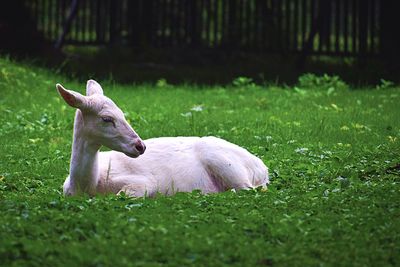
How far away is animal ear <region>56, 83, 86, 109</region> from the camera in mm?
7141

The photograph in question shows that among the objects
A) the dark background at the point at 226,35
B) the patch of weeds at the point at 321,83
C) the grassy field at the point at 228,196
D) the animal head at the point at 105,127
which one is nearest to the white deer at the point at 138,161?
the animal head at the point at 105,127

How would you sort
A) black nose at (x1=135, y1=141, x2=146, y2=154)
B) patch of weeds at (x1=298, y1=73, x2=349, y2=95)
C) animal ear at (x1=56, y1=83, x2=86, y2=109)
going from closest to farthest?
1. animal ear at (x1=56, y1=83, x2=86, y2=109)
2. black nose at (x1=135, y1=141, x2=146, y2=154)
3. patch of weeds at (x1=298, y1=73, x2=349, y2=95)

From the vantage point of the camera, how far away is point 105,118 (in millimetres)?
7438

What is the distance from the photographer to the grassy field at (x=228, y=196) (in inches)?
221

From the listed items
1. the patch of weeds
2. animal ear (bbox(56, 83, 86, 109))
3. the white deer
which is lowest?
the patch of weeds

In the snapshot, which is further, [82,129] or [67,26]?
[67,26]

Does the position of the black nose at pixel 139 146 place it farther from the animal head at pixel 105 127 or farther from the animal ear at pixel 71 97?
the animal ear at pixel 71 97

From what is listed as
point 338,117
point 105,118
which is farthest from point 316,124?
point 105,118

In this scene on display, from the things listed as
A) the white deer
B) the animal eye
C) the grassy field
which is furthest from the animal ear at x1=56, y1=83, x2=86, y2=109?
the grassy field

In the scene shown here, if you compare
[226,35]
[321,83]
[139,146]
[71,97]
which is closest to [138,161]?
[139,146]

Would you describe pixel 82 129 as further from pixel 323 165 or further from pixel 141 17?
pixel 141 17

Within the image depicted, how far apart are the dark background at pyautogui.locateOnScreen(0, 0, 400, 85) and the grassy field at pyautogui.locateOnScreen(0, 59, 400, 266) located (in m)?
3.69

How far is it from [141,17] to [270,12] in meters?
2.63

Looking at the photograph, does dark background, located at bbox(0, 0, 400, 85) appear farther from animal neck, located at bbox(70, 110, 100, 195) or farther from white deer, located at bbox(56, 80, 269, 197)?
animal neck, located at bbox(70, 110, 100, 195)
